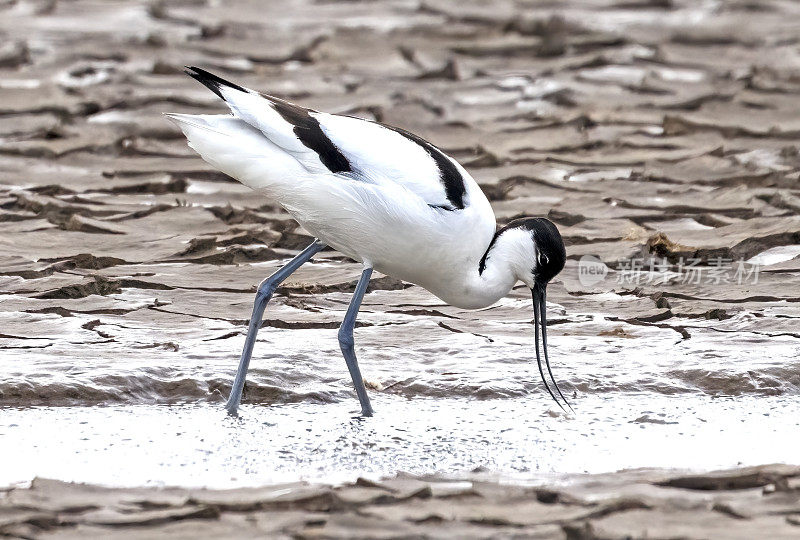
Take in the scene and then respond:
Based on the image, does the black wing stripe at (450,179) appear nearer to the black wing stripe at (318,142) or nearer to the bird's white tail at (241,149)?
the black wing stripe at (318,142)

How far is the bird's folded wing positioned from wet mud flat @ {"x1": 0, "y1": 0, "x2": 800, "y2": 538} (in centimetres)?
79

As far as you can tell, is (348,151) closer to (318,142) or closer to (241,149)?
(318,142)

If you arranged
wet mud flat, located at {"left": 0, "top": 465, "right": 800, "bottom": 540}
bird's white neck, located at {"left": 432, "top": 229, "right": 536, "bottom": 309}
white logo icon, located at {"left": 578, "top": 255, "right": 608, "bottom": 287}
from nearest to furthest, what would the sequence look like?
wet mud flat, located at {"left": 0, "top": 465, "right": 800, "bottom": 540}, bird's white neck, located at {"left": 432, "top": 229, "right": 536, "bottom": 309}, white logo icon, located at {"left": 578, "top": 255, "right": 608, "bottom": 287}

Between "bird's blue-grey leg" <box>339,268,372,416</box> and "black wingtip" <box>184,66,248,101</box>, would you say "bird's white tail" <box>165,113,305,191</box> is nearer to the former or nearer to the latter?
"black wingtip" <box>184,66,248,101</box>

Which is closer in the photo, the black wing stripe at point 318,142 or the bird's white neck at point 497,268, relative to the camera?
the black wing stripe at point 318,142

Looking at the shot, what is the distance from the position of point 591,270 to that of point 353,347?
1.83m

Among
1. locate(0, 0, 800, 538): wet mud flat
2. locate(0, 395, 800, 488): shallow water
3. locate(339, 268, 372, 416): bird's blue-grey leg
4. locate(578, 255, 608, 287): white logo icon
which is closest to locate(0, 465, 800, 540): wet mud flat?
locate(0, 0, 800, 538): wet mud flat

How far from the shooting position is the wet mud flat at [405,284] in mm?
4188

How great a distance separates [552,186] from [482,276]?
262cm

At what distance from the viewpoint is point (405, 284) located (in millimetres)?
5895

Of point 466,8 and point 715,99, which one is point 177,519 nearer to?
point 715,99

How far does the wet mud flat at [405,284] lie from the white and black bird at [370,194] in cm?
35

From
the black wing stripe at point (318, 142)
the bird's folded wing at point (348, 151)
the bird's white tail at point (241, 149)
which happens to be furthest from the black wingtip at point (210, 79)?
the black wing stripe at point (318, 142)

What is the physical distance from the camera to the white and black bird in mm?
4371
